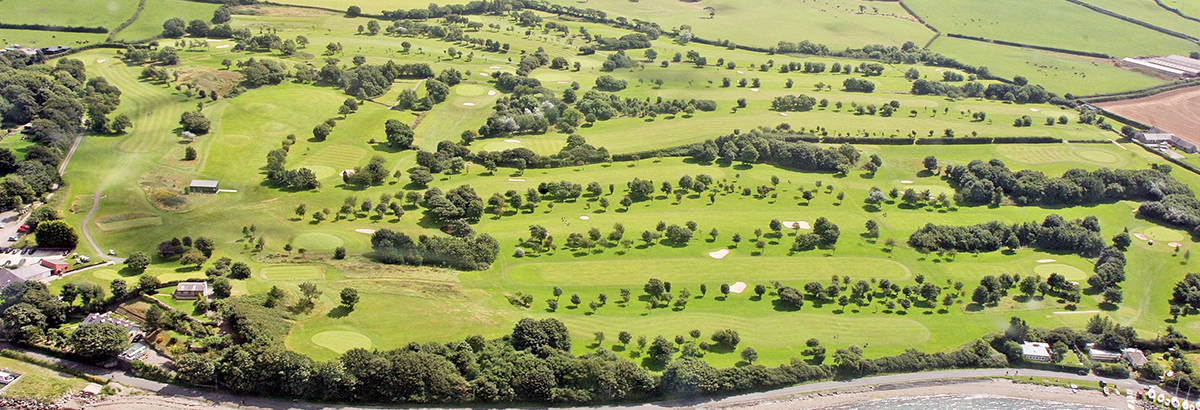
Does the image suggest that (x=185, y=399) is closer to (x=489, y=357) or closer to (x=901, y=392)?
(x=489, y=357)

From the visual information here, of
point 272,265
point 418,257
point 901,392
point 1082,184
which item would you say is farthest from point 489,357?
point 1082,184

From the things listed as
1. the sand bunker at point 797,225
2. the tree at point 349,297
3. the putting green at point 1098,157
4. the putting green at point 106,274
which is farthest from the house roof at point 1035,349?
the putting green at point 106,274

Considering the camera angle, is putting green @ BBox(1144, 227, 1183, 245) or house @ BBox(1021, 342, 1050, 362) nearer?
house @ BBox(1021, 342, 1050, 362)

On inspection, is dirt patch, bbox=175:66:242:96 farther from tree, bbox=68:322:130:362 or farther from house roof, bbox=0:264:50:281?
tree, bbox=68:322:130:362

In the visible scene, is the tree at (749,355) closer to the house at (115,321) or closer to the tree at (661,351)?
the tree at (661,351)

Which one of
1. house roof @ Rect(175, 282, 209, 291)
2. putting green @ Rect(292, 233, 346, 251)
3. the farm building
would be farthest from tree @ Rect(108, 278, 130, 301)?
the farm building

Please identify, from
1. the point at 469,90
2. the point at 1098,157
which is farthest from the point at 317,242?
the point at 1098,157
